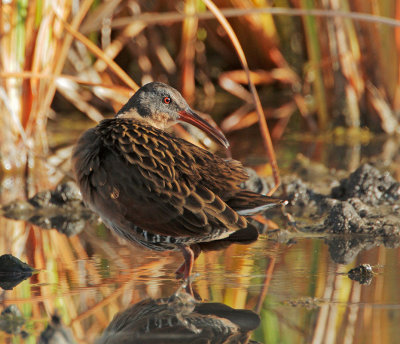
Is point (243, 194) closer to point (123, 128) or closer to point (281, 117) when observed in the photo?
point (123, 128)

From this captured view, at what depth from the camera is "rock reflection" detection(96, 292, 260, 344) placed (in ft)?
8.11

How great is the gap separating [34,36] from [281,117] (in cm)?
318

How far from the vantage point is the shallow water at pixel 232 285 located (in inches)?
99.3

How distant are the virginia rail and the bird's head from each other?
0.54 metres

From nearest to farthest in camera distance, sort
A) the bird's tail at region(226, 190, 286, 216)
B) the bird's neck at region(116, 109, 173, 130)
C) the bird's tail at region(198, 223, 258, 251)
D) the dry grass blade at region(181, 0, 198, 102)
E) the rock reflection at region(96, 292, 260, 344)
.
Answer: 1. the rock reflection at region(96, 292, 260, 344)
2. the bird's tail at region(226, 190, 286, 216)
3. the bird's tail at region(198, 223, 258, 251)
4. the bird's neck at region(116, 109, 173, 130)
5. the dry grass blade at region(181, 0, 198, 102)

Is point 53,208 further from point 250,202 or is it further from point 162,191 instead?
point 250,202

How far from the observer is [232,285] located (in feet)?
9.90

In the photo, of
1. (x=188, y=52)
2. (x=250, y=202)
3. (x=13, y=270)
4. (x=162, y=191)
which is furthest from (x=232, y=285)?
(x=188, y=52)

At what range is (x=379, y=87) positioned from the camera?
6.28 metres

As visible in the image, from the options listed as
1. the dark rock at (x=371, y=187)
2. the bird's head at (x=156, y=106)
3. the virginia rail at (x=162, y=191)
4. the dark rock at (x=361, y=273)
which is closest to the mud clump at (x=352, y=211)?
the dark rock at (x=371, y=187)

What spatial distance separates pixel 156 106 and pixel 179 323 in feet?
5.31

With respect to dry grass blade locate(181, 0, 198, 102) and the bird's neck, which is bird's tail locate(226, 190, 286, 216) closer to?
the bird's neck

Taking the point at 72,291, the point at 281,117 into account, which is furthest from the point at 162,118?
the point at 281,117

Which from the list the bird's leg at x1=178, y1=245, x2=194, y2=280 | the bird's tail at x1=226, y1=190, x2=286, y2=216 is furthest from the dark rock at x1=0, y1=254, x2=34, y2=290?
the bird's tail at x1=226, y1=190, x2=286, y2=216
